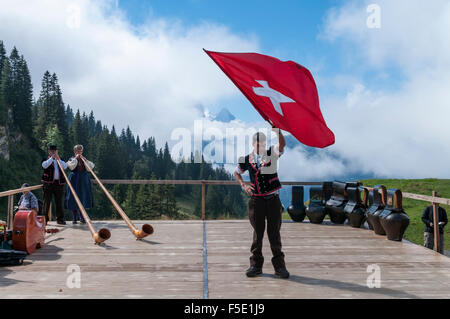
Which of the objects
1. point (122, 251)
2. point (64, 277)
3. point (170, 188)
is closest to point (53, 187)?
point (122, 251)

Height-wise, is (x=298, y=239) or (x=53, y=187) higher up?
(x=53, y=187)

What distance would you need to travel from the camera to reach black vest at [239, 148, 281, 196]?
194 inches

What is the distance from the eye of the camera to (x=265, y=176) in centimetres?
495

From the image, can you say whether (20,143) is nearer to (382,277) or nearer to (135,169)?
(135,169)

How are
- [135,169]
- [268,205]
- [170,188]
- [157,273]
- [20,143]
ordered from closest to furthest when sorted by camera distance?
[268,205], [157,273], [170,188], [20,143], [135,169]

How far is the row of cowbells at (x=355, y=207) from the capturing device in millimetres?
7484

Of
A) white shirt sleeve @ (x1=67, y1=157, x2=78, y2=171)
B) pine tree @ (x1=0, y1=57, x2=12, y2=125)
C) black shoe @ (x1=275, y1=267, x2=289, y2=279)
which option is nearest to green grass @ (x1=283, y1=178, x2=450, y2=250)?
white shirt sleeve @ (x1=67, y1=157, x2=78, y2=171)

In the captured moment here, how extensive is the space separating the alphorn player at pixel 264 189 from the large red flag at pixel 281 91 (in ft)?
1.36

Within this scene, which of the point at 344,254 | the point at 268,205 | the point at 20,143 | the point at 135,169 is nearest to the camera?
the point at 268,205

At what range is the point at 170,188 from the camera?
8406 centimetres

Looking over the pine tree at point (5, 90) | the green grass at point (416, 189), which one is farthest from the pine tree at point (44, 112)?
the green grass at point (416, 189)

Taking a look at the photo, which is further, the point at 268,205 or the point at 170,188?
the point at 170,188

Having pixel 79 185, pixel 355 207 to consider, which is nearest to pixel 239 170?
pixel 355 207
